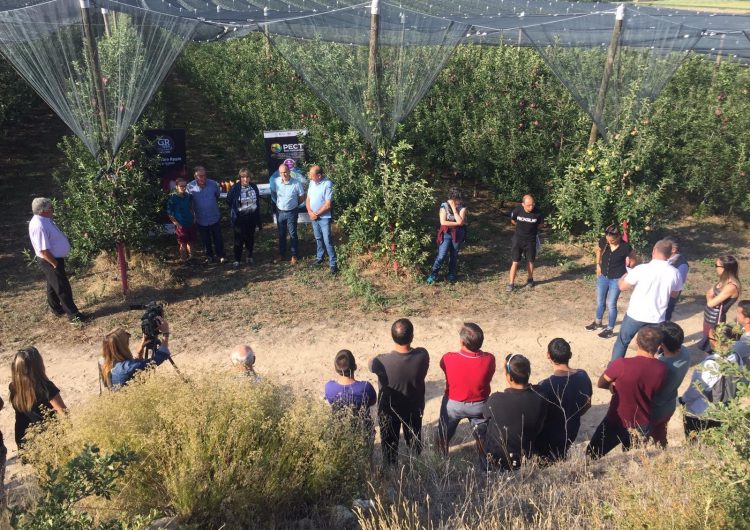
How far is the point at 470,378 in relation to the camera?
4.65m

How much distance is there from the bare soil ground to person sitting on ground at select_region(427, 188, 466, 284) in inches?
13.9

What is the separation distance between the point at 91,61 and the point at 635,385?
675 centimetres

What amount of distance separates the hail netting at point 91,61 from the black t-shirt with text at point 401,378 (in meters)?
4.85

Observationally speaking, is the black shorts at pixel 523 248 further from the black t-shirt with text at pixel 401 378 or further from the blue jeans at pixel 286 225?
the black t-shirt with text at pixel 401 378

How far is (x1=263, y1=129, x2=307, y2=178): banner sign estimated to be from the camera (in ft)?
33.2

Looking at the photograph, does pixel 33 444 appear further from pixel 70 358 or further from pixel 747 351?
pixel 747 351

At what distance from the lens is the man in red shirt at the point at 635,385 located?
4.43 meters

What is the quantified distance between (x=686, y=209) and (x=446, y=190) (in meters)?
4.70

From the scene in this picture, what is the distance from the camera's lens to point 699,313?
796 centimetres

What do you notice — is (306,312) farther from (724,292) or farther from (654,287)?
(724,292)

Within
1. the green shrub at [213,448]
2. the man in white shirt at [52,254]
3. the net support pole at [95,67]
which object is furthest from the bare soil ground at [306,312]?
the green shrub at [213,448]

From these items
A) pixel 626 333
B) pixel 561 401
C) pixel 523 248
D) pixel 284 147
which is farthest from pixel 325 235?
pixel 561 401

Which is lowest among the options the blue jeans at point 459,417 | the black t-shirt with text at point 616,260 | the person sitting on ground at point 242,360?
the blue jeans at point 459,417

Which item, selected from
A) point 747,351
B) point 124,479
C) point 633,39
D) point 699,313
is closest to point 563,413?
point 747,351
